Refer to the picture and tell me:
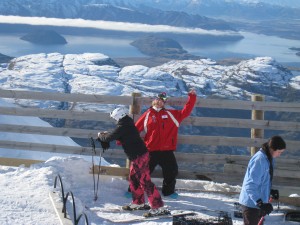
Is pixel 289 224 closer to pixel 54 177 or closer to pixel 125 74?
pixel 54 177

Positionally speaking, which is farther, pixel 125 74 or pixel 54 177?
pixel 125 74

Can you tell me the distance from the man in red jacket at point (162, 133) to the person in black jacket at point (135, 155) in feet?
1.65

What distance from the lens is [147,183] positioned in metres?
7.22

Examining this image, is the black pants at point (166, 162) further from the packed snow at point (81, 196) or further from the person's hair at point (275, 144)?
the person's hair at point (275, 144)

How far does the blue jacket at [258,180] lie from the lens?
5320 millimetres

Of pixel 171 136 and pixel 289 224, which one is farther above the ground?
pixel 171 136

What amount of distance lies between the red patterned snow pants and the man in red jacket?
0.51 meters

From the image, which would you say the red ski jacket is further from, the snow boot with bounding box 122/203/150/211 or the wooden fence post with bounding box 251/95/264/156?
the wooden fence post with bounding box 251/95/264/156

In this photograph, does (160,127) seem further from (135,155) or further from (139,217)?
(139,217)

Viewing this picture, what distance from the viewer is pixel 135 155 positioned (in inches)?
285

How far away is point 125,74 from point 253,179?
175 meters

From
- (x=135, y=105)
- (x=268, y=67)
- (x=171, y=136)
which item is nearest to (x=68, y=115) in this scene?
(x=135, y=105)

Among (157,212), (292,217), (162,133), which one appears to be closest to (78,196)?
(157,212)

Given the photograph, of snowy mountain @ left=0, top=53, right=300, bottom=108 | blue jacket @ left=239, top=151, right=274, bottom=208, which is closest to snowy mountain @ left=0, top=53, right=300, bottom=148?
snowy mountain @ left=0, top=53, right=300, bottom=108
